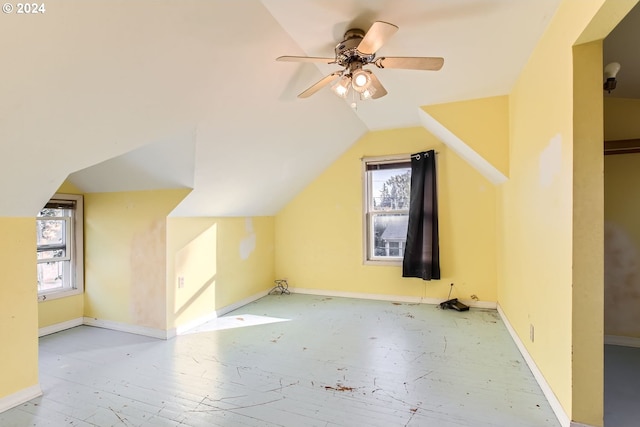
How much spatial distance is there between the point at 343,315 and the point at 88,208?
336 centimetres

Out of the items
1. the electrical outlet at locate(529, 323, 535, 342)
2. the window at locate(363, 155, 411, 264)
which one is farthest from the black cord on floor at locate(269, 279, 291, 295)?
the electrical outlet at locate(529, 323, 535, 342)

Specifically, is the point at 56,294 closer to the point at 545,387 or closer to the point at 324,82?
the point at 324,82

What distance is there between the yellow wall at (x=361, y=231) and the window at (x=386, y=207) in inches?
4.6

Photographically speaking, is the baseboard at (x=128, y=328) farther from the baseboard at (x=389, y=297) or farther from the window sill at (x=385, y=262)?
the window sill at (x=385, y=262)

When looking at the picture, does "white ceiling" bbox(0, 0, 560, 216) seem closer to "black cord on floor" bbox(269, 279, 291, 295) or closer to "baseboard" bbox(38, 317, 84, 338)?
"baseboard" bbox(38, 317, 84, 338)

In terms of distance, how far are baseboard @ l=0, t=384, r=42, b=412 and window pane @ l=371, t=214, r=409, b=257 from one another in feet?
12.4

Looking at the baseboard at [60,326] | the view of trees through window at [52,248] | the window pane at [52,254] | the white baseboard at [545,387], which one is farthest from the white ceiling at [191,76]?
the white baseboard at [545,387]

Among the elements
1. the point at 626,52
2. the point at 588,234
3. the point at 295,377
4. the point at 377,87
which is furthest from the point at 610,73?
the point at 295,377

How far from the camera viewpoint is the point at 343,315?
3.76 meters

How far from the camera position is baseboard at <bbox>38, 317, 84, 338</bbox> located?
3218mm

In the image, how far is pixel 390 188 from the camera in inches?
175

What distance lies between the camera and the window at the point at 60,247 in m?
3.31

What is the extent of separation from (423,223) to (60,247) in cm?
448

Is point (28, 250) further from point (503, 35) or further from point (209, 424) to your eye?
point (503, 35)
